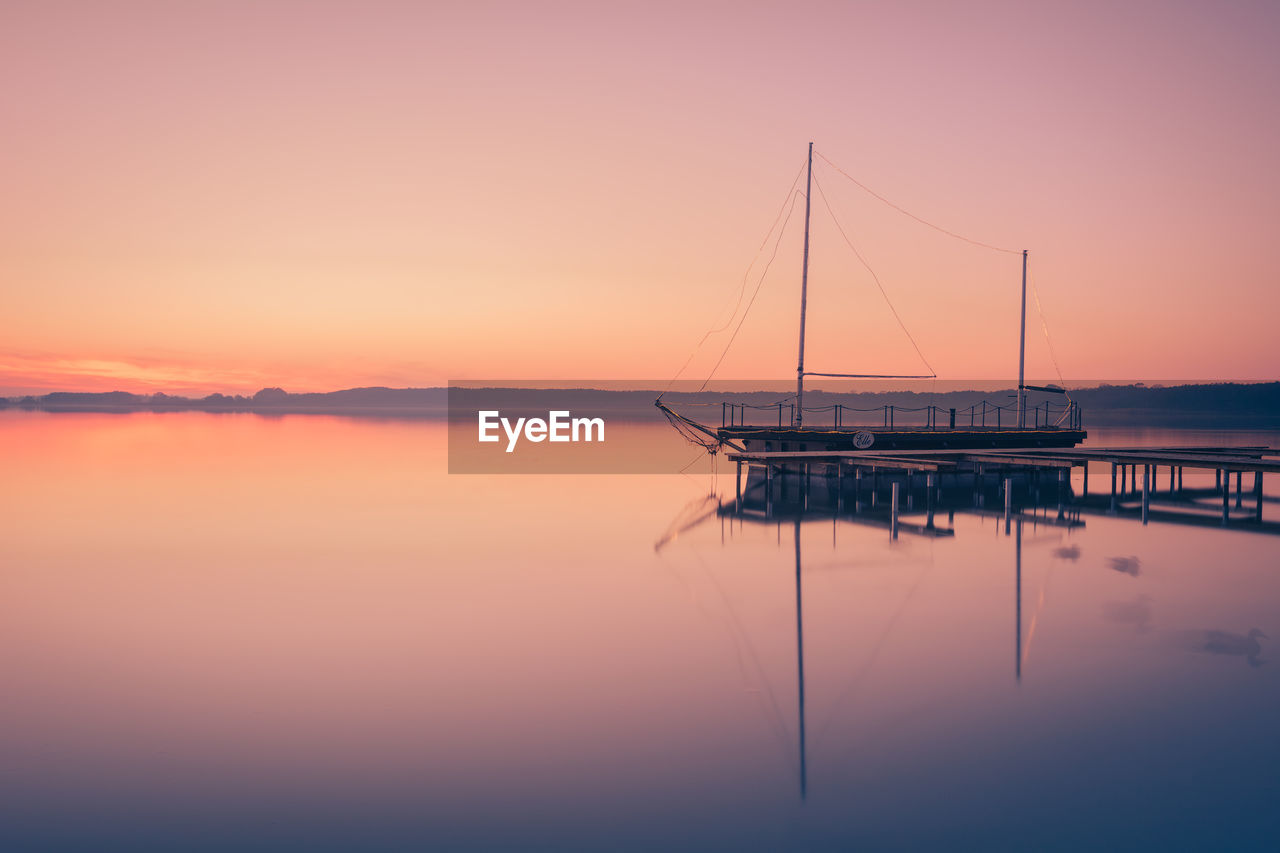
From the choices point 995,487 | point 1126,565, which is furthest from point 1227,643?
point 995,487

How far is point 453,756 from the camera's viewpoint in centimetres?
859

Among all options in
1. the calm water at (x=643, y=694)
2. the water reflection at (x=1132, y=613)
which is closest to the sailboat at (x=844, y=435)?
the calm water at (x=643, y=694)

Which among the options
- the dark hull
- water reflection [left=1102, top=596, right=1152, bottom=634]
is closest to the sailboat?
the dark hull

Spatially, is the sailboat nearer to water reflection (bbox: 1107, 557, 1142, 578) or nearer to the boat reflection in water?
the boat reflection in water

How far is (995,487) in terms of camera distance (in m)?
36.9

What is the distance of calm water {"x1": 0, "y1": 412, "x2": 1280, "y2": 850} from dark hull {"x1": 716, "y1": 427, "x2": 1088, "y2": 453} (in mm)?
10730

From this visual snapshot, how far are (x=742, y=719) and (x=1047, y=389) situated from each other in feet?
114

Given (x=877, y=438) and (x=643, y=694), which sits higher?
(x=877, y=438)

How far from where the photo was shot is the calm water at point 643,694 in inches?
285

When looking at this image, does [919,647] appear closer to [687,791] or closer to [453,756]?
[687,791]

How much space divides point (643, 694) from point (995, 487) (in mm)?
30679

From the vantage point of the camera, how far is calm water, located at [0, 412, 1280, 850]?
7.23m

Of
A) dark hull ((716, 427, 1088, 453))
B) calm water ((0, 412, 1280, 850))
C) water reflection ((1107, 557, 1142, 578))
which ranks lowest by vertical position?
calm water ((0, 412, 1280, 850))

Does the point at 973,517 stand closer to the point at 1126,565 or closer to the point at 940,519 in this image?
the point at 940,519
